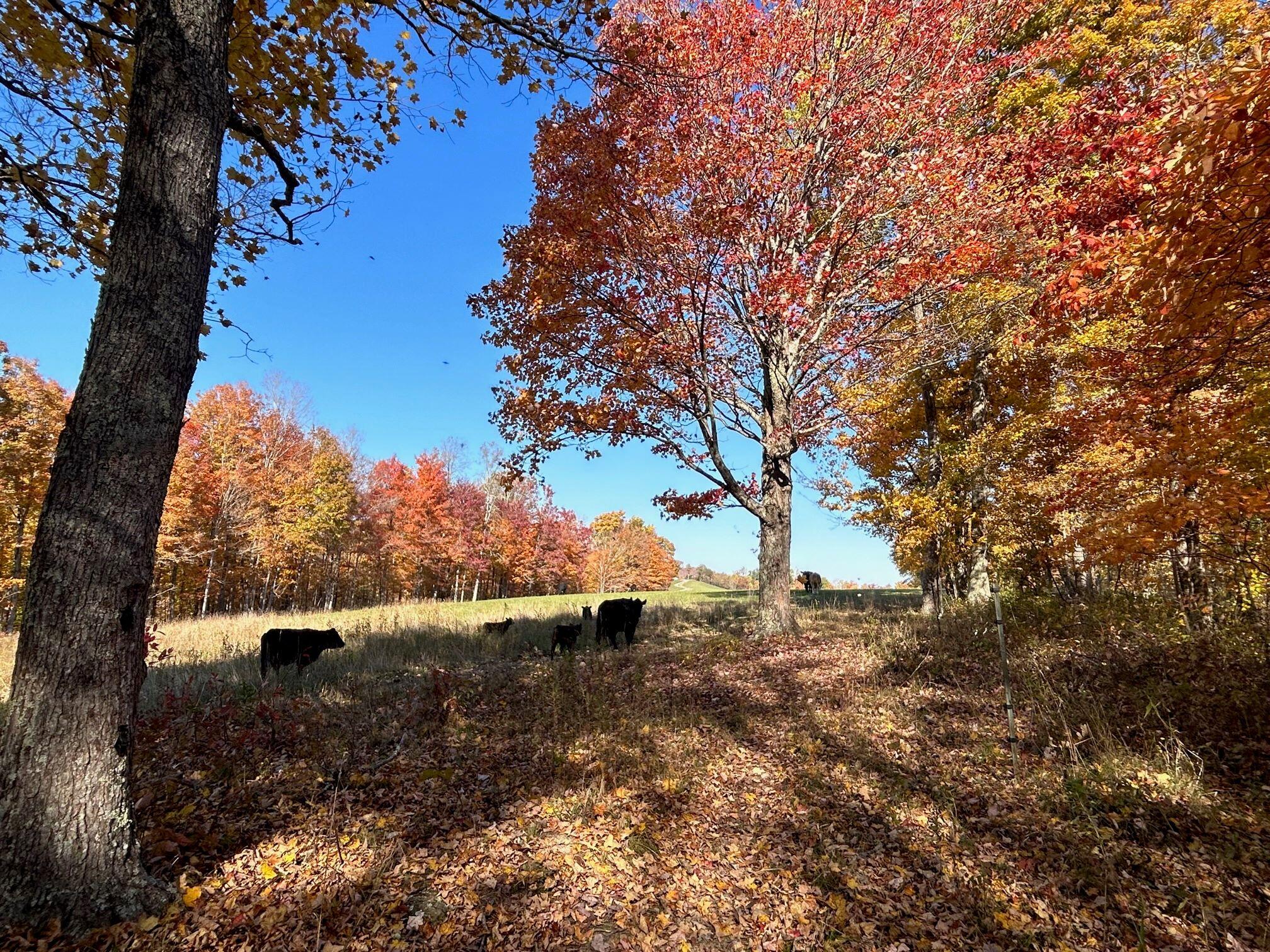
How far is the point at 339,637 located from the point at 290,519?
24244 mm

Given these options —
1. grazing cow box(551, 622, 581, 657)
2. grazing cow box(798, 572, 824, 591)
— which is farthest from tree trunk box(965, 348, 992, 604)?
grazing cow box(798, 572, 824, 591)

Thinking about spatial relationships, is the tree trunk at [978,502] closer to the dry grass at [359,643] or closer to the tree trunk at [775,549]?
the tree trunk at [775,549]

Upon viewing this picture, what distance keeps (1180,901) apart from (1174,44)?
15.7 metres

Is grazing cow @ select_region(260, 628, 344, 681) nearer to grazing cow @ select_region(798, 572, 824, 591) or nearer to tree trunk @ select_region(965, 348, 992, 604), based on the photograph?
tree trunk @ select_region(965, 348, 992, 604)

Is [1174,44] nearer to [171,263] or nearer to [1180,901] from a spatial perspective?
[1180,901]

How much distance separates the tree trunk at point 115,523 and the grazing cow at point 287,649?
5685 millimetres

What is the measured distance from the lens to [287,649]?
320 inches

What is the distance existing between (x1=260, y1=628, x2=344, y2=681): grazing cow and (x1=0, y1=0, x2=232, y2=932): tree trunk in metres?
5.68

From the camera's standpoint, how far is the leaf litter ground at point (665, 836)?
117 inches

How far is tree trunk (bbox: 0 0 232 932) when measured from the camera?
2.57 m

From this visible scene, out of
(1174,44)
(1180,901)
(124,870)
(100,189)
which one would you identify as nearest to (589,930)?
(124,870)

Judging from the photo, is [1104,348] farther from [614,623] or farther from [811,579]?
[811,579]

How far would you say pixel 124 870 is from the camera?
2.77 meters

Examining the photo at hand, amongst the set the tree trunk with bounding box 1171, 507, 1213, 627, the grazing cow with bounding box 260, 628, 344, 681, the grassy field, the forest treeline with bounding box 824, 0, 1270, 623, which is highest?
the forest treeline with bounding box 824, 0, 1270, 623
